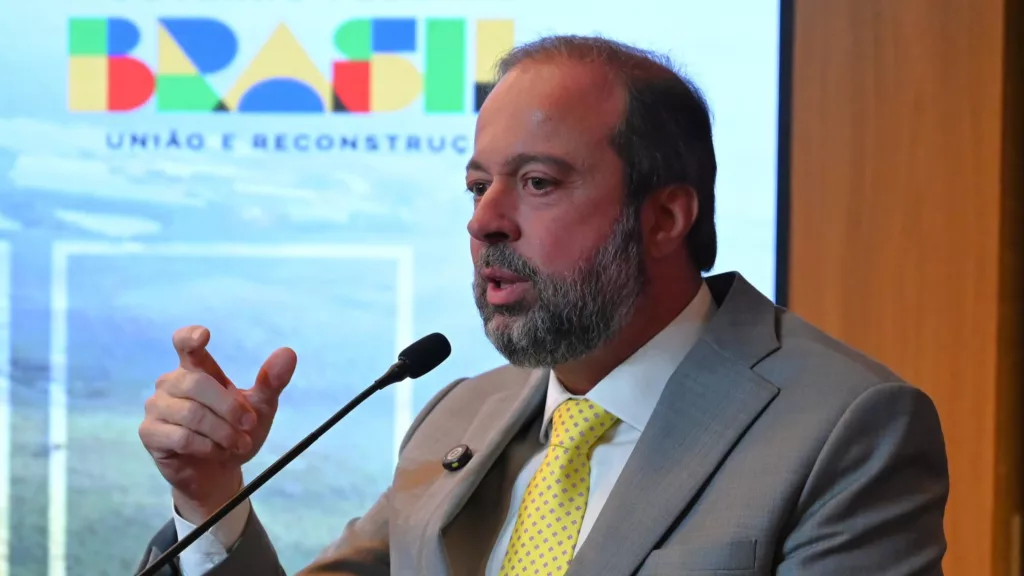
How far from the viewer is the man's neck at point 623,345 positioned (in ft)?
5.25

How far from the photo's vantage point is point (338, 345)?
8.80 ft

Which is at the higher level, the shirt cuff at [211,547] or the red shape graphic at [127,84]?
the red shape graphic at [127,84]

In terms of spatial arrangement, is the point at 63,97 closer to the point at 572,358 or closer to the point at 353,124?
the point at 353,124

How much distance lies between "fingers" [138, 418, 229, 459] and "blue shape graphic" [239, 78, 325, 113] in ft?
4.59

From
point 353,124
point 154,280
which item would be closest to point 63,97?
point 154,280

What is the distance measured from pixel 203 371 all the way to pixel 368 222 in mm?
1294

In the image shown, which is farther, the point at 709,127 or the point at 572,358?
the point at 709,127

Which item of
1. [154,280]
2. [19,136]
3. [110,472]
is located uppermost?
[19,136]

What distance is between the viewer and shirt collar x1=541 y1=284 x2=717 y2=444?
1.56 m

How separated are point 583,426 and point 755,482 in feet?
0.98

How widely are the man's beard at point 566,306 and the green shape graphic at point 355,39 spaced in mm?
1286

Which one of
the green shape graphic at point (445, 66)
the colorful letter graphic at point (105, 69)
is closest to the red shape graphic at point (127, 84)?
the colorful letter graphic at point (105, 69)

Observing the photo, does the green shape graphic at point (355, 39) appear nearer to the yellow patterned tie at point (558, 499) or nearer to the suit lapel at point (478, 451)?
the suit lapel at point (478, 451)

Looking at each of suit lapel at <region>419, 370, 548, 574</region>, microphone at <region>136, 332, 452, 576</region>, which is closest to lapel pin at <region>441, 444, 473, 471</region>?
suit lapel at <region>419, 370, 548, 574</region>
